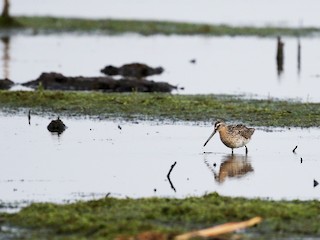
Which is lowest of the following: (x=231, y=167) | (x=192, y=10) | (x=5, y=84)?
(x=231, y=167)

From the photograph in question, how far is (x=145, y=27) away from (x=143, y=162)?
141ft

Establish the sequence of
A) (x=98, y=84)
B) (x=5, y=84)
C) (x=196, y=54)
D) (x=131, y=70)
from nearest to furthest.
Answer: (x=5, y=84)
(x=98, y=84)
(x=131, y=70)
(x=196, y=54)

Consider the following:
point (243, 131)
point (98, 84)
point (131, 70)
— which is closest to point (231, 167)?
point (243, 131)

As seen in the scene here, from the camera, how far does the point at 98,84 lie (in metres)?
30.6

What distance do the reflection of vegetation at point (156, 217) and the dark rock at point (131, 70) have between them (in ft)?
76.3

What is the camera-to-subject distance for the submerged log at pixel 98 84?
30.3m

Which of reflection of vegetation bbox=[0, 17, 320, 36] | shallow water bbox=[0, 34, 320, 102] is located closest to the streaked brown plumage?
shallow water bbox=[0, 34, 320, 102]

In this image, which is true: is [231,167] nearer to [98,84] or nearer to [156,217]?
[156,217]

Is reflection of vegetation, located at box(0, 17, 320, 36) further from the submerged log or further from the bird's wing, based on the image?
the bird's wing

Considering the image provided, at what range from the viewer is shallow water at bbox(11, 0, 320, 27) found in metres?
69.5

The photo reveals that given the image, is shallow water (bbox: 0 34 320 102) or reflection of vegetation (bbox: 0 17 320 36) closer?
shallow water (bbox: 0 34 320 102)

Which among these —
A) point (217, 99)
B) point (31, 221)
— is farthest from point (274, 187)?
point (217, 99)

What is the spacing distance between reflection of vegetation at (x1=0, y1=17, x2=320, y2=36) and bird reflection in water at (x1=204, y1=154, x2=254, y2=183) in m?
38.6

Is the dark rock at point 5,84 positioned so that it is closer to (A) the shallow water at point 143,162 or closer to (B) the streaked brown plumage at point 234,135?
(A) the shallow water at point 143,162
